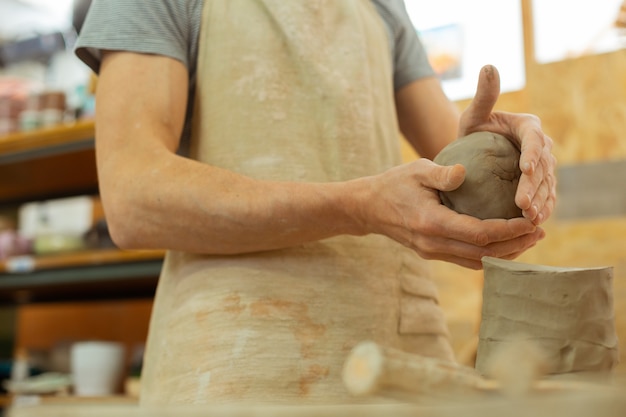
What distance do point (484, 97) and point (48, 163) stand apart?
7.46 ft

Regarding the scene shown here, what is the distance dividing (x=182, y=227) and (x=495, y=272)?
0.46 metres

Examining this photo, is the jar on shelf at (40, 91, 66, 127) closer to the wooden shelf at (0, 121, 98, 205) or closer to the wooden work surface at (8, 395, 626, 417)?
the wooden shelf at (0, 121, 98, 205)

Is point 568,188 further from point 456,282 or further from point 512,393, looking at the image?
point 512,393

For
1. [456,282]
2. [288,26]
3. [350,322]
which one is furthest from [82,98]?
[350,322]

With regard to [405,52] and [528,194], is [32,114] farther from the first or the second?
[528,194]

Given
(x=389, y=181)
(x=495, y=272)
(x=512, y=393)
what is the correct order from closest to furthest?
1. (x=512, y=393)
2. (x=495, y=272)
3. (x=389, y=181)

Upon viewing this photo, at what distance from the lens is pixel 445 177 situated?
0.87 m

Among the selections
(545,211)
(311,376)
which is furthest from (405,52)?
(311,376)

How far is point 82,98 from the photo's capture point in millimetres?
2691

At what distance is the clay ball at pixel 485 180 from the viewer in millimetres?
893

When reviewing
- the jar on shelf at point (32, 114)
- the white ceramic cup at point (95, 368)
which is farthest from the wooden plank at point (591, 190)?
the jar on shelf at point (32, 114)

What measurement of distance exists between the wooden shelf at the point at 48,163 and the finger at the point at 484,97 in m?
1.87

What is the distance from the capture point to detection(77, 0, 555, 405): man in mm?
968

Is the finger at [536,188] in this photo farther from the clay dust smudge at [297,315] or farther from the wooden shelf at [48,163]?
the wooden shelf at [48,163]
